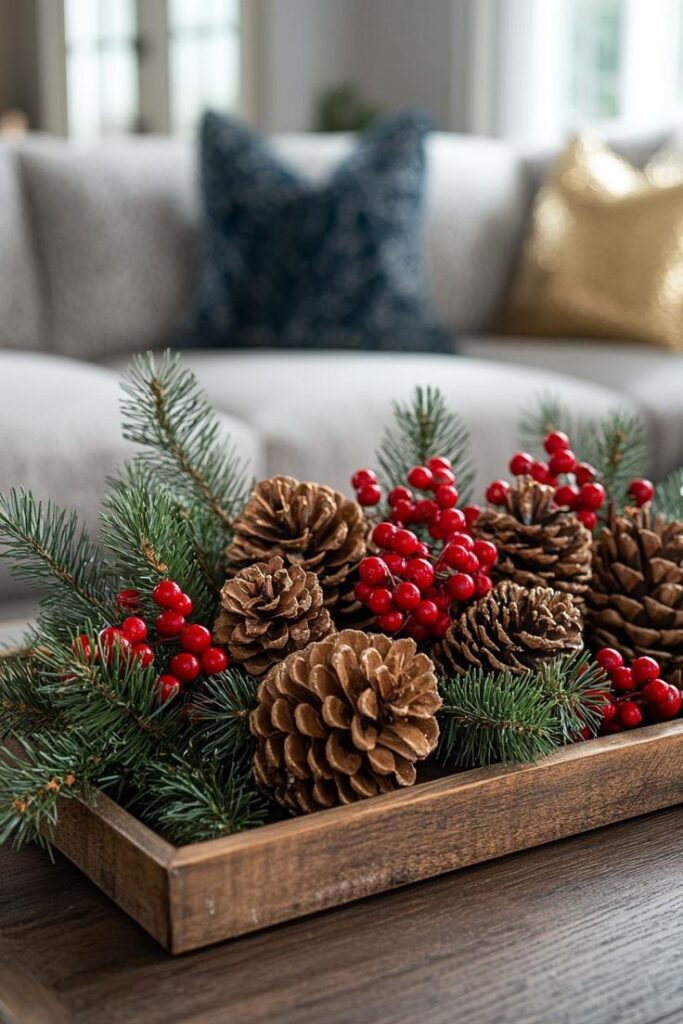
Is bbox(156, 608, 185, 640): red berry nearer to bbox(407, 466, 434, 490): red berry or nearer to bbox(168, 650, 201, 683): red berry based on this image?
bbox(168, 650, 201, 683): red berry

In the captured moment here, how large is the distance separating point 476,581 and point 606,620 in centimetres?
11

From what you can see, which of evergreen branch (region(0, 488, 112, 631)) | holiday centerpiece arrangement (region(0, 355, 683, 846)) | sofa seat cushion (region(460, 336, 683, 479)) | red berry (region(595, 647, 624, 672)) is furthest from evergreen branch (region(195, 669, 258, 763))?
sofa seat cushion (region(460, 336, 683, 479))

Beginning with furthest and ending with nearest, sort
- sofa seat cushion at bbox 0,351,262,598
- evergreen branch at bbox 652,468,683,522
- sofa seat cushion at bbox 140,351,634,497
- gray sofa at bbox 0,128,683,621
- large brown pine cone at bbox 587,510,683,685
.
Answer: sofa seat cushion at bbox 140,351,634,497 → gray sofa at bbox 0,128,683,621 → sofa seat cushion at bbox 0,351,262,598 → evergreen branch at bbox 652,468,683,522 → large brown pine cone at bbox 587,510,683,685

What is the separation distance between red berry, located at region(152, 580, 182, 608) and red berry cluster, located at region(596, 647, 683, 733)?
252mm

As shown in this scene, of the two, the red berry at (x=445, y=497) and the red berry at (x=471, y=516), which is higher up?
the red berry at (x=445, y=497)

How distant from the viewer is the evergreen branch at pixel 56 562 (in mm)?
726

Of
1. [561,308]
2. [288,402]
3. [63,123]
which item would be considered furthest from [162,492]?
[63,123]

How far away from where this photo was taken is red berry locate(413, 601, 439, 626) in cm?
70

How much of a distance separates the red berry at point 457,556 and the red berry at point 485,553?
0.03 m

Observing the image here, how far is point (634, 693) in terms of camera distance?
73 centimetres

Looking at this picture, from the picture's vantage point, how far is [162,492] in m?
0.76

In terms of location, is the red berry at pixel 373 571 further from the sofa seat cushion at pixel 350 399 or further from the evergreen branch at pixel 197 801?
the sofa seat cushion at pixel 350 399

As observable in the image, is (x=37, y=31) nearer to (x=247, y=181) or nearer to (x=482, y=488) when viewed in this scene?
(x=247, y=181)

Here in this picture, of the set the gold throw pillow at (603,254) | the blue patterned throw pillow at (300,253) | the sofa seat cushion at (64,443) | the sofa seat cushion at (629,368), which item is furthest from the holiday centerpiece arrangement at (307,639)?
the gold throw pillow at (603,254)
